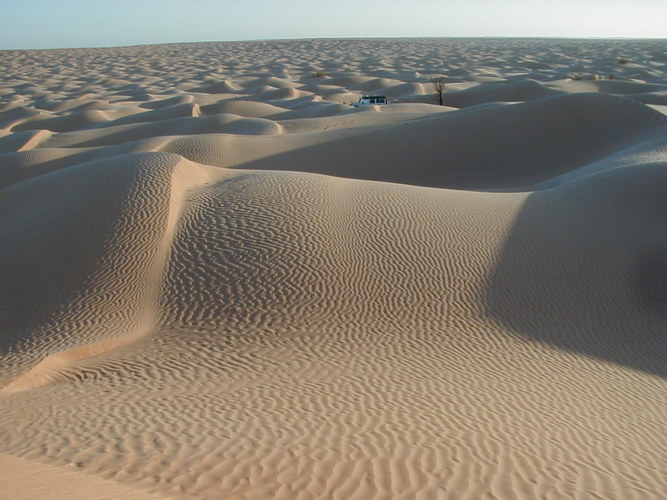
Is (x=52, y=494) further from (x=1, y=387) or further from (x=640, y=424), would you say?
(x=640, y=424)

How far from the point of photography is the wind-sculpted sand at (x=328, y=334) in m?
4.95

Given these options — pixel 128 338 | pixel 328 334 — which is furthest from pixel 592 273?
pixel 128 338

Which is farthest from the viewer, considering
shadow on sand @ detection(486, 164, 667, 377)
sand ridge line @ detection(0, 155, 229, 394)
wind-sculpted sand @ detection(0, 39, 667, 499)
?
shadow on sand @ detection(486, 164, 667, 377)

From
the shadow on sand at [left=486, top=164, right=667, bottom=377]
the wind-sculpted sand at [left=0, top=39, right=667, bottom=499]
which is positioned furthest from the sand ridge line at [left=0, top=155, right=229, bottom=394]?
the shadow on sand at [left=486, top=164, right=667, bottom=377]

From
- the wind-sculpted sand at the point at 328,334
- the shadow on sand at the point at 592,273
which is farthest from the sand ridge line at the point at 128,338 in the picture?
the shadow on sand at the point at 592,273

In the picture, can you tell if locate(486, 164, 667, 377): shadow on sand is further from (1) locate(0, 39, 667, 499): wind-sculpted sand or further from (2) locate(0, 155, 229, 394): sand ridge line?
(2) locate(0, 155, 229, 394): sand ridge line

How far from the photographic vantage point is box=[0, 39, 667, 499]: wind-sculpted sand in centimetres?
495

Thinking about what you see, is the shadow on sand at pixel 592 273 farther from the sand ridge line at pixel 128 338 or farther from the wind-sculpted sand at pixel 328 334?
the sand ridge line at pixel 128 338

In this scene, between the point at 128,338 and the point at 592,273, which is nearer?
the point at 128,338

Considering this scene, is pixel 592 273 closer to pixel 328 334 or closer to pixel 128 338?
pixel 328 334

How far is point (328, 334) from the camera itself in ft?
26.9

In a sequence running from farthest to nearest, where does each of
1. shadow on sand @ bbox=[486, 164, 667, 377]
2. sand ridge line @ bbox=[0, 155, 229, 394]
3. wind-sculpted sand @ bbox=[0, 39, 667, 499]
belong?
shadow on sand @ bbox=[486, 164, 667, 377] → sand ridge line @ bbox=[0, 155, 229, 394] → wind-sculpted sand @ bbox=[0, 39, 667, 499]

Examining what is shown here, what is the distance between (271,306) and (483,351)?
2.73 metres

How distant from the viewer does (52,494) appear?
4023mm
